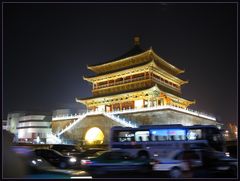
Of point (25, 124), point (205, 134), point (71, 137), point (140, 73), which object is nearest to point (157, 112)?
point (140, 73)

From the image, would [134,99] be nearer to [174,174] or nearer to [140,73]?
[140,73]

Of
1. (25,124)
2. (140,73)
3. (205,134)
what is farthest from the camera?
(25,124)

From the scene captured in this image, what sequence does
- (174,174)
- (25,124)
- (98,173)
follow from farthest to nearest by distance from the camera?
(25,124) < (98,173) < (174,174)

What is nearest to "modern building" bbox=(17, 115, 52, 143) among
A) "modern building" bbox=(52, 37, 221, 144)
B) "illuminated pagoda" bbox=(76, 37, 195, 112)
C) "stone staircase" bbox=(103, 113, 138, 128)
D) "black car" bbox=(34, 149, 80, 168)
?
"modern building" bbox=(52, 37, 221, 144)

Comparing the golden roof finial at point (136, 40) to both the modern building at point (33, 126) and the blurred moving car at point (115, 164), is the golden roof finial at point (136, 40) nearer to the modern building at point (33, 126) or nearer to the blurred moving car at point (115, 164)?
the modern building at point (33, 126)

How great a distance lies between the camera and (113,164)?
11602mm

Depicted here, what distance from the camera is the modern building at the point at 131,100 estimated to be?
113 feet

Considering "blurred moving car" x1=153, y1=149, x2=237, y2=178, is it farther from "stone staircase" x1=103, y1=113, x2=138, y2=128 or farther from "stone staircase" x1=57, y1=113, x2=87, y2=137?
"stone staircase" x1=57, y1=113, x2=87, y2=137

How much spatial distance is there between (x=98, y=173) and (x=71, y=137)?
86.5 ft

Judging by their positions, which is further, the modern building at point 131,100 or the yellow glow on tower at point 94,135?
the yellow glow on tower at point 94,135

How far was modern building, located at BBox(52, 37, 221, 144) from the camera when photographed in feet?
113

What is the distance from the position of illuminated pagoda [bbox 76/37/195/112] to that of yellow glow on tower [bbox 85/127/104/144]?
4630mm

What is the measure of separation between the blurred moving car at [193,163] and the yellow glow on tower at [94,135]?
23878mm

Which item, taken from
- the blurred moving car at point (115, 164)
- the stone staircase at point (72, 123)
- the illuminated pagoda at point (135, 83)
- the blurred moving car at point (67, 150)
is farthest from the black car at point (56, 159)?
the illuminated pagoda at point (135, 83)
